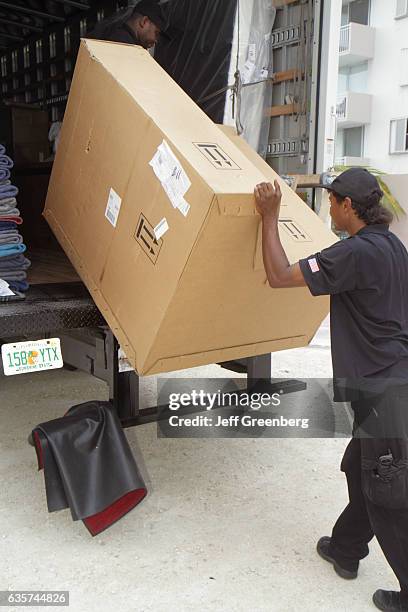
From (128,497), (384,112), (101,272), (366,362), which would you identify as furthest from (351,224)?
(384,112)

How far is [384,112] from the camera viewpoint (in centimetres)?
1919

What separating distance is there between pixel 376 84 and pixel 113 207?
19.4 meters

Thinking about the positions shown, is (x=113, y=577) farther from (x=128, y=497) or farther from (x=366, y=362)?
(x=366, y=362)

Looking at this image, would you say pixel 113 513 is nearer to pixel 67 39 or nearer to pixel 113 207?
pixel 113 207

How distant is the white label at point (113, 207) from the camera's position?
2.30m

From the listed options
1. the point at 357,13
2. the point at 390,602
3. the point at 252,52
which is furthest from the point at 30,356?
the point at 357,13

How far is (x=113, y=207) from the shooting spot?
91.8 inches

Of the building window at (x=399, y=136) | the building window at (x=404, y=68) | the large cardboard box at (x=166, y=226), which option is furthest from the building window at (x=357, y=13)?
the large cardboard box at (x=166, y=226)

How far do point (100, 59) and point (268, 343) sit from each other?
136 cm

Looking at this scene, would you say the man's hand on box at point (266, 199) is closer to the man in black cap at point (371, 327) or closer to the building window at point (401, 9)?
the man in black cap at point (371, 327)

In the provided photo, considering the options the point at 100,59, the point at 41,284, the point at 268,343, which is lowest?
the point at 268,343

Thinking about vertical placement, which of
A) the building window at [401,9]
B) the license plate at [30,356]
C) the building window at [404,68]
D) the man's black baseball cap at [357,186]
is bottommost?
the license plate at [30,356]

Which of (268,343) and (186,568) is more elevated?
(268,343)

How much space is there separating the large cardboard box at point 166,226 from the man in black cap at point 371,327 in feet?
0.59
